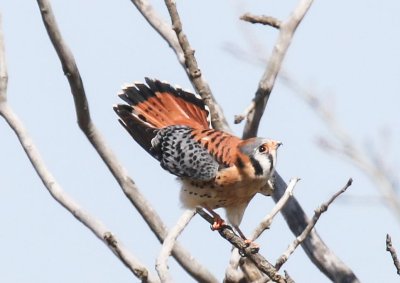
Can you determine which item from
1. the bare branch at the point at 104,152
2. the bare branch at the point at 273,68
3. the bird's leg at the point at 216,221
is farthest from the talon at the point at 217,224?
the bare branch at the point at 273,68

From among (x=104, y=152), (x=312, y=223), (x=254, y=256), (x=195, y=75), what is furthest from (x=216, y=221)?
(x=312, y=223)

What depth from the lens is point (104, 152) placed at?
4.25 metres

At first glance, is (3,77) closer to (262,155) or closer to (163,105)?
(262,155)

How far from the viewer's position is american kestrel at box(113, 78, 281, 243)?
522 centimetres

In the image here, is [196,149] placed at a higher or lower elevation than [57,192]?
lower

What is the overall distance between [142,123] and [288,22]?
3.85ft

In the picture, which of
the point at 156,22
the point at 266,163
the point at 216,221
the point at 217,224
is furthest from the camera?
the point at 156,22

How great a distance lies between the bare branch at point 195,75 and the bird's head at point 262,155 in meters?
0.44

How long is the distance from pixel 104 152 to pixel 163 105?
1.69 meters

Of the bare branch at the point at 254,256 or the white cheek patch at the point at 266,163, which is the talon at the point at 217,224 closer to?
the bare branch at the point at 254,256

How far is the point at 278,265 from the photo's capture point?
11.9 ft

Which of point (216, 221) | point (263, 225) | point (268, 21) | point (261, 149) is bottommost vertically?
point (216, 221)

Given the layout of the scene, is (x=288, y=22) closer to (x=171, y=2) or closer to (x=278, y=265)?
(x=171, y=2)

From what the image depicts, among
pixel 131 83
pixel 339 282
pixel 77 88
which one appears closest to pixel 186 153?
pixel 131 83
